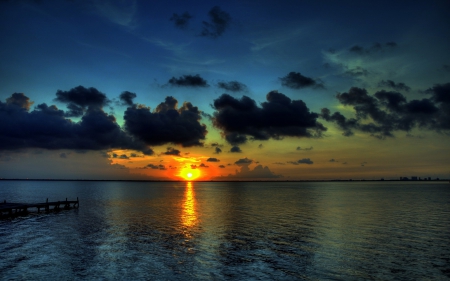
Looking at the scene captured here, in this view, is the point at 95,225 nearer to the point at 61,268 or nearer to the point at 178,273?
the point at 61,268

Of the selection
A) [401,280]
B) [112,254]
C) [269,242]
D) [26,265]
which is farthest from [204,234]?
[401,280]

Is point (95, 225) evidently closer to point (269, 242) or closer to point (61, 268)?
point (61, 268)

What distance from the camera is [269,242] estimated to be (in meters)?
34.4

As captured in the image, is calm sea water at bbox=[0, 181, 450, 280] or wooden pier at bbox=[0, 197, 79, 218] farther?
wooden pier at bbox=[0, 197, 79, 218]

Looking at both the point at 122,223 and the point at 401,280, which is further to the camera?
the point at 122,223

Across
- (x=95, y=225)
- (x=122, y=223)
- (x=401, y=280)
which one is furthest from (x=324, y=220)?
(x=95, y=225)

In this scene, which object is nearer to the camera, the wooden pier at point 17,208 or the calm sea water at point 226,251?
the calm sea water at point 226,251

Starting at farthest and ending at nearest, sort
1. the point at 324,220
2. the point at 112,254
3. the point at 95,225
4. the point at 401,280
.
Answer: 1. the point at 324,220
2. the point at 95,225
3. the point at 112,254
4. the point at 401,280

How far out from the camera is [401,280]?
72.2ft

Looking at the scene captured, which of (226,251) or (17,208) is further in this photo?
(17,208)

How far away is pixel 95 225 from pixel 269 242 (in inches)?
1127

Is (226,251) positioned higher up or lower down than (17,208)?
lower down

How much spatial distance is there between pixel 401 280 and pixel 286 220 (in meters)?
31.2

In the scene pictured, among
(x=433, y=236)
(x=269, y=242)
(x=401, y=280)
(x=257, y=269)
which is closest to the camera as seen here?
(x=401, y=280)
